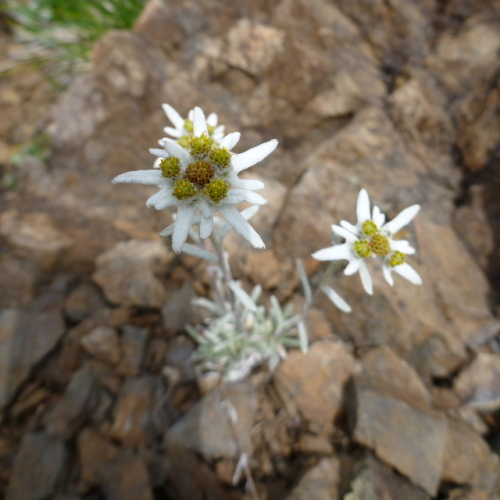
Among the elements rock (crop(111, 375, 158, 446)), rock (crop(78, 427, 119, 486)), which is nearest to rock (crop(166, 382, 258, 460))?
rock (crop(111, 375, 158, 446))

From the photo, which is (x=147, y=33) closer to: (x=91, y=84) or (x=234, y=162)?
(x=91, y=84)

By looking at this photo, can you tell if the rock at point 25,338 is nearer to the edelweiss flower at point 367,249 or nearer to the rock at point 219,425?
the rock at point 219,425

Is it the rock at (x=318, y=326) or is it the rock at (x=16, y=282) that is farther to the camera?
the rock at (x=16, y=282)

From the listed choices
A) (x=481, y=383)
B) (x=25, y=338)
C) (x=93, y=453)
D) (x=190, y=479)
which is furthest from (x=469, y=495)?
(x=25, y=338)

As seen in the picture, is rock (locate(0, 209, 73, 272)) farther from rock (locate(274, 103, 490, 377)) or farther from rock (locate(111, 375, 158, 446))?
rock (locate(274, 103, 490, 377))

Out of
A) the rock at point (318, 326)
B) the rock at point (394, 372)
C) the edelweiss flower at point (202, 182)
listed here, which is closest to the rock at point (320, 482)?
the rock at point (394, 372)

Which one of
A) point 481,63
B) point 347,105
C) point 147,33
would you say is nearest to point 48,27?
point 147,33

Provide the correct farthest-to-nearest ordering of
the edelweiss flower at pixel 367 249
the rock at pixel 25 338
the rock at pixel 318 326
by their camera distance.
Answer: the rock at pixel 318 326
the rock at pixel 25 338
the edelweiss flower at pixel 367 249
